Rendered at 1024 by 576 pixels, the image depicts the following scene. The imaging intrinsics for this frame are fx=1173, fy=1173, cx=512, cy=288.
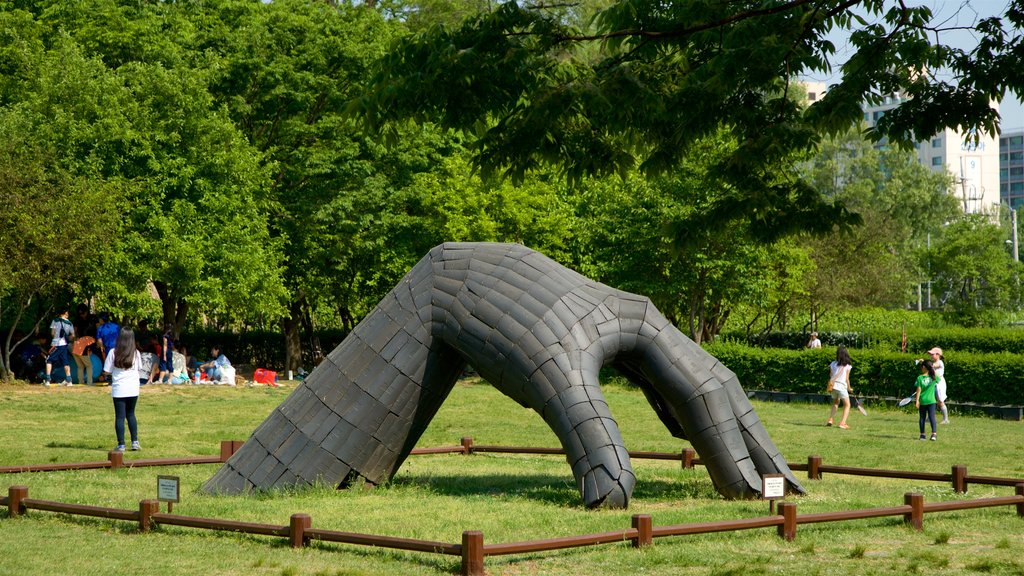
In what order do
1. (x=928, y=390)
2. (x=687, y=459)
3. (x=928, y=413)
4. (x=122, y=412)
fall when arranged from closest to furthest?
(x=687, y=459), (x=122, y=412), (x=928, y=390), (x=928, y=413)

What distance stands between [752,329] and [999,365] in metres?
24.7

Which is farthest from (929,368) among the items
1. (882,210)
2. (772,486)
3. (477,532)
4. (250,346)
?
(882,210)

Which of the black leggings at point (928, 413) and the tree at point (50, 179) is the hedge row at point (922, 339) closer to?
the black leggings at point (928, 413)

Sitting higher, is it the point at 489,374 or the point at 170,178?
the point at 170,178

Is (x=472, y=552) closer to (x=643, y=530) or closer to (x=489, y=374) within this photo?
(x=643, y=530)

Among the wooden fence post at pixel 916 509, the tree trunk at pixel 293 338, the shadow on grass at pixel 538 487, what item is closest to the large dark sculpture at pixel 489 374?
the shadow on grass at pixel 538 487

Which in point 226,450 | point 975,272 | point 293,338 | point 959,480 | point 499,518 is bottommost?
point 499,518

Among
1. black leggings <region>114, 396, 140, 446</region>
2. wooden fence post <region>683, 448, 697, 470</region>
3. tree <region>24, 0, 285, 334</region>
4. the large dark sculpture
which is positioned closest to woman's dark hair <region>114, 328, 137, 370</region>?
black leggings <region>114, 396, 140, 446</region>

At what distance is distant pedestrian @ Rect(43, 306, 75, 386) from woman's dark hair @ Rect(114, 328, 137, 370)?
42.7 ft

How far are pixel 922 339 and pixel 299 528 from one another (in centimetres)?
3997

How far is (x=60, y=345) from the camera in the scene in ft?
97.3

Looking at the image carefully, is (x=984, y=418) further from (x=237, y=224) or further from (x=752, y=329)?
(x=752, y=329)

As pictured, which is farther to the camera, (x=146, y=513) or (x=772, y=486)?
(x=772, y=486)

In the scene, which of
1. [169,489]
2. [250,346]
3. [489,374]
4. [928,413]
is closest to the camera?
[169,489]
